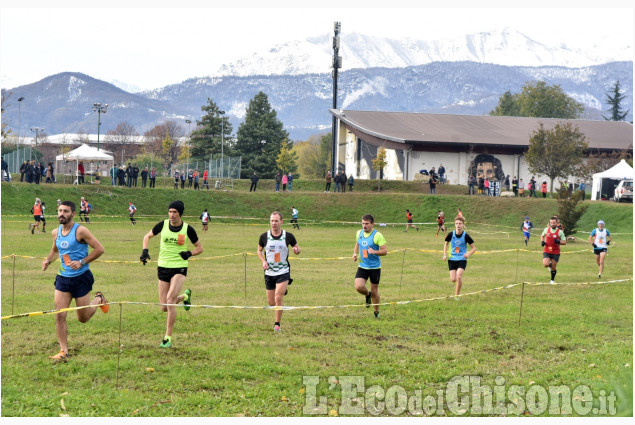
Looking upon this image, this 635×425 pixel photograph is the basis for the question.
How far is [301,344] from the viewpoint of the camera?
36.2 feet

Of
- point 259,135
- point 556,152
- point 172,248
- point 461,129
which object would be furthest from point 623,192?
point 259,135

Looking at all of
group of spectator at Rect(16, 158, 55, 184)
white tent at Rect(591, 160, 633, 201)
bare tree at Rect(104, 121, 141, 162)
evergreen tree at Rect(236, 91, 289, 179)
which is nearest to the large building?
white tent at Rect(591, 160, 633, 201)

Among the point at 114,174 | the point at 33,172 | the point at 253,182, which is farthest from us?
the point at 253,182

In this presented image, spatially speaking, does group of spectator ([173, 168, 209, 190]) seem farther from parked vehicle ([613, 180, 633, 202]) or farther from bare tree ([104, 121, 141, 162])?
bare tree ([104, 121, 141, 162])

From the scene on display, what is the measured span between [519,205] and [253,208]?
19.2 metres

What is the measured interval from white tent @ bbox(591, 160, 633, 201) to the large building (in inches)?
447

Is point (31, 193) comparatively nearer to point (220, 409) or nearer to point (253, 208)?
point (253, 208)

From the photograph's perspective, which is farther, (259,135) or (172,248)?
(259,135)

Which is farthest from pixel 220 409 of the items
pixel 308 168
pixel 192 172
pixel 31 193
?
→ pixel 308 168

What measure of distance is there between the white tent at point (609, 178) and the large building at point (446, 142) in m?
11.4

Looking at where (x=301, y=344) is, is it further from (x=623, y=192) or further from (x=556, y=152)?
(x=556, y=152)

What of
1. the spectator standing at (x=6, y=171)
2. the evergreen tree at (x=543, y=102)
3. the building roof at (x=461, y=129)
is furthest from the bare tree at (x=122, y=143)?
Answer: the spectator standing at (x=6, y=171)

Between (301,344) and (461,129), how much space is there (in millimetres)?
63881

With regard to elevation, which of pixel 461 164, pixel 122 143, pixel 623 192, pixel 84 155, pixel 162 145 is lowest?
pixel 623 192
